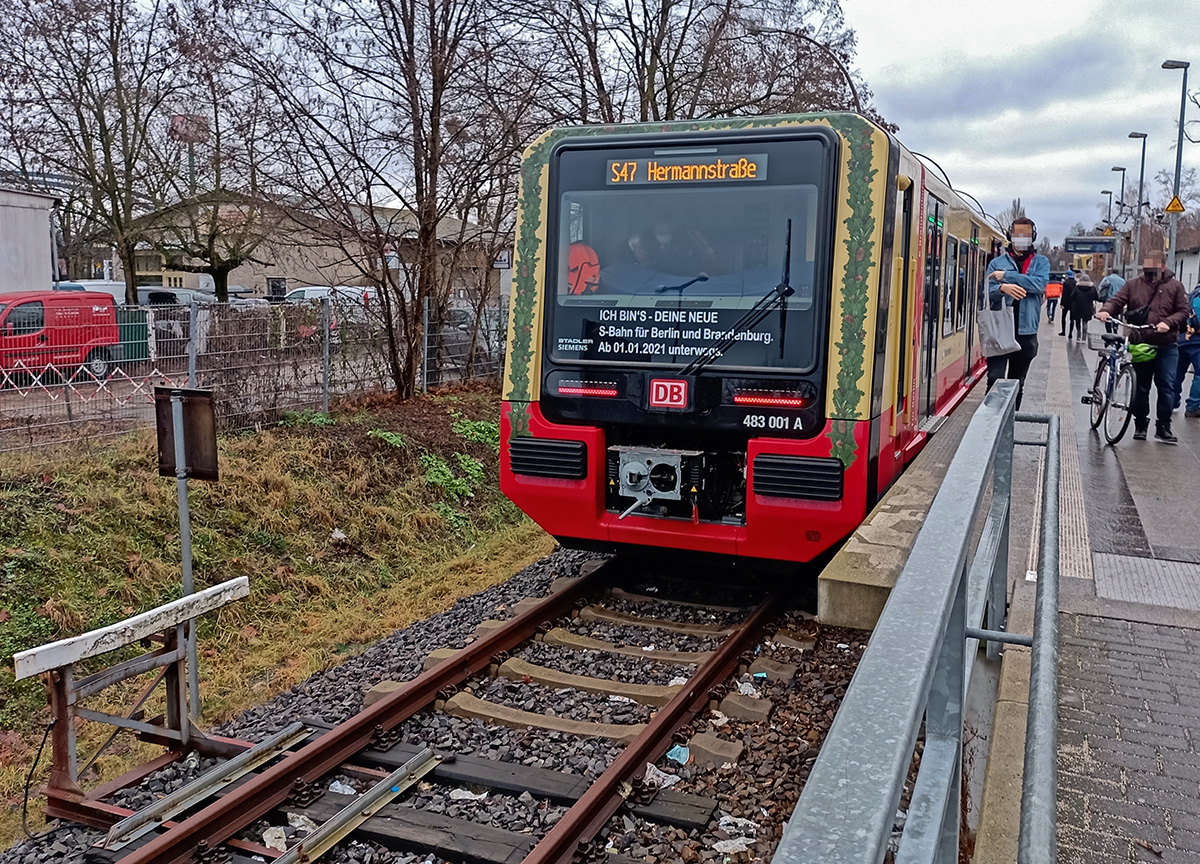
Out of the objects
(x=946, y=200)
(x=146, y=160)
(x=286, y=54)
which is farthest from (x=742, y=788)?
(x=146, y=160)

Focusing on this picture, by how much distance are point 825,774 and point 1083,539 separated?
6.46 metres

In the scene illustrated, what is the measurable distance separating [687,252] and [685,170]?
520 mm

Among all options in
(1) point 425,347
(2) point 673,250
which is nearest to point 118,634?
(2) point 673,250

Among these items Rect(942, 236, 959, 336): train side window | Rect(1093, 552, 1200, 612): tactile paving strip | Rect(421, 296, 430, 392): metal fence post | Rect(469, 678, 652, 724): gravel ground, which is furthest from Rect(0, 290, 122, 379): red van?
Rect(1093, 552, 1200, 612): tactile paving strip

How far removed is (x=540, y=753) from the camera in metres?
4.98

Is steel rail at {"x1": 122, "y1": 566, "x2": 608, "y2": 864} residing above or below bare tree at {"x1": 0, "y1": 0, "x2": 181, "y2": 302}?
below

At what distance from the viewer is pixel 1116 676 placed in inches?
180

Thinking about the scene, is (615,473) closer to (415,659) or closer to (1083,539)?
(415,659)

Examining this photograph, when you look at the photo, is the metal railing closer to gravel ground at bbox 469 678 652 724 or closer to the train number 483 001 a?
gravel ground at bbox 469 678 652 724

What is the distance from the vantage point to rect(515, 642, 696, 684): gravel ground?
19.3 ft

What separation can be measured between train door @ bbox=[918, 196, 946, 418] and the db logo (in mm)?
2824

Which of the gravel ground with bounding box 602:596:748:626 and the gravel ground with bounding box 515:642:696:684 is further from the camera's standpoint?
the gravel ground with bounding box 602:596:748:626

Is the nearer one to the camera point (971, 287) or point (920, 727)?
point (920, 727)

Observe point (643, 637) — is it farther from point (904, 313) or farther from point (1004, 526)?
point (904, 313)
